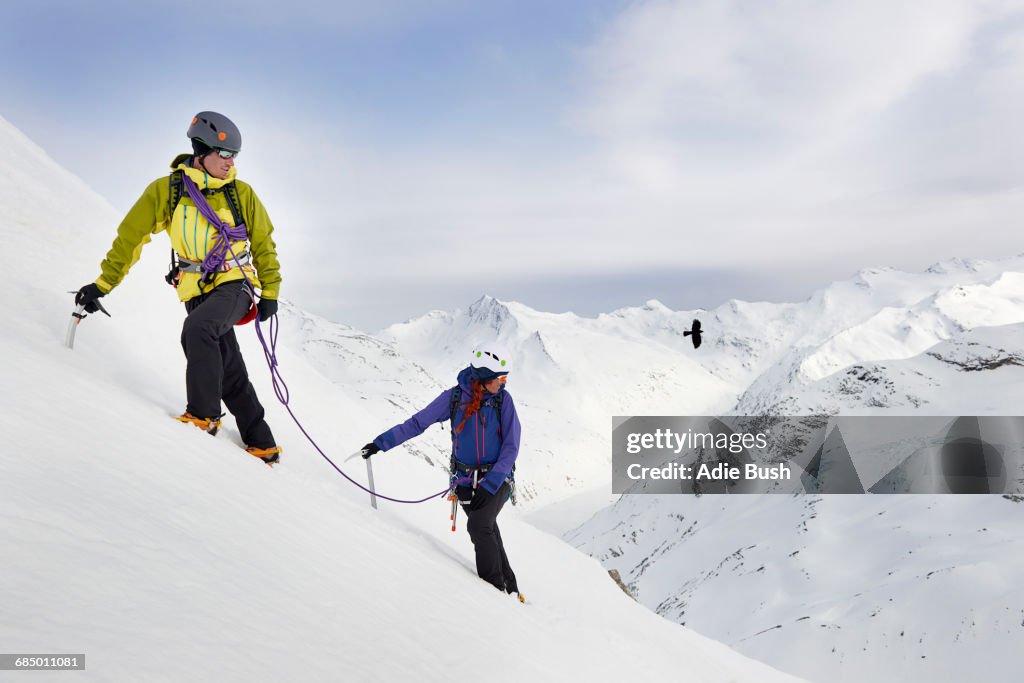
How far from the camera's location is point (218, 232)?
563 cm

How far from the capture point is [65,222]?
9953 millimetres

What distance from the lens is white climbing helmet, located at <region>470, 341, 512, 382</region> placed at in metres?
6.36

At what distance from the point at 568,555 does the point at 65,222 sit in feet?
33.7

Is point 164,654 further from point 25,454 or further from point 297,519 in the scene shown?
point 297,519

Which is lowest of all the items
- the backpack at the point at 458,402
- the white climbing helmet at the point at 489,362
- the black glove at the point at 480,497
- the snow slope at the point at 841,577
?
the snow slope at the point at 841,577

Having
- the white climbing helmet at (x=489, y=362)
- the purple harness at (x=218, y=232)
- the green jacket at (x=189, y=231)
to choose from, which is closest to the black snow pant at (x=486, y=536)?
the white climbing helmet at (x=489, y=362)

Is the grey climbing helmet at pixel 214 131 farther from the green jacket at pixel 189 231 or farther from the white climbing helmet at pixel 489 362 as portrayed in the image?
the white climbing helmet at pixel 489 362

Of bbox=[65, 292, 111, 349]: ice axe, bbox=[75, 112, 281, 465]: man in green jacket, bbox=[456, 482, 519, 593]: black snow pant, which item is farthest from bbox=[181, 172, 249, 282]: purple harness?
bbox=[456, 482, 519, 593]: black snow pant

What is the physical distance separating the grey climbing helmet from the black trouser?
1.24 meters

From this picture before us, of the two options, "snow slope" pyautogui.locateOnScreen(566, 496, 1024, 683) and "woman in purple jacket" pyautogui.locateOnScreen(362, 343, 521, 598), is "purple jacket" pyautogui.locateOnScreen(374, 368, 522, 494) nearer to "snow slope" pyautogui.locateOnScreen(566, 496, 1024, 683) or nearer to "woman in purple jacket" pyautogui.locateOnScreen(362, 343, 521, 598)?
"woman in purple jacket" pyautogui.locateOnScreen(362, 343, 521, 598)

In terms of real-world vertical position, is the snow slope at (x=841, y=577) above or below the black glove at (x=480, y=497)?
below

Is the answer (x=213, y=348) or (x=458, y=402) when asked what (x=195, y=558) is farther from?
(x=458, y=402)

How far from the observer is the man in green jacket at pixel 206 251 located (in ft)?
18.0

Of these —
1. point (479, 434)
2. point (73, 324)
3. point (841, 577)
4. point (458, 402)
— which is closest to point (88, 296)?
point (73, 324)
